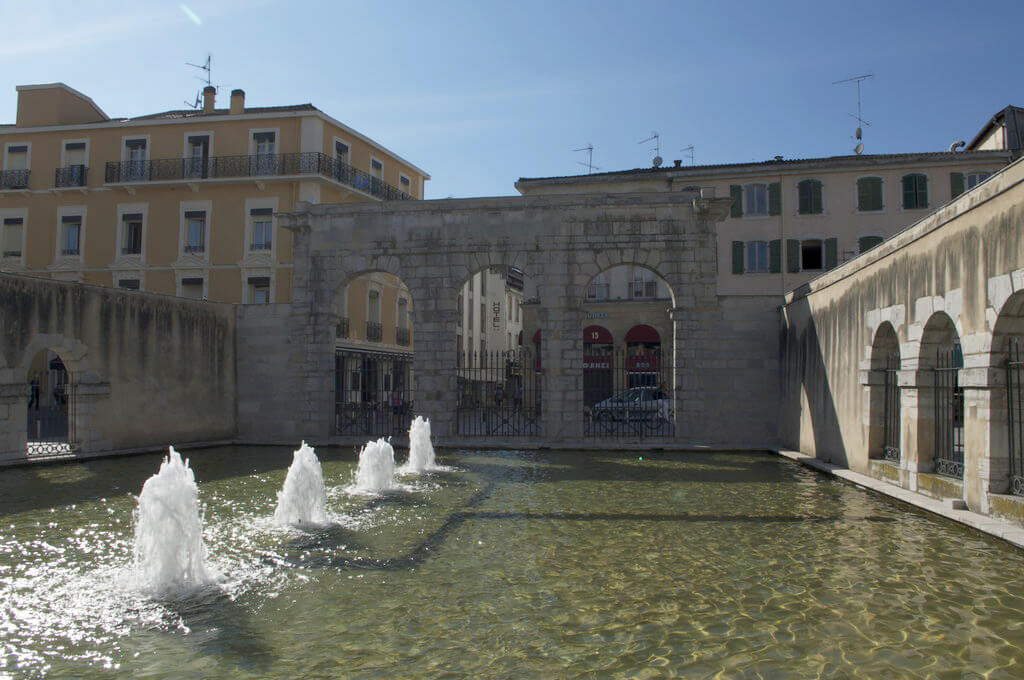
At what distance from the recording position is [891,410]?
12547 millimetres

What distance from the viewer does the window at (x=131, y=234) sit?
1302 inches

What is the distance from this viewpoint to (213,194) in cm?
3259

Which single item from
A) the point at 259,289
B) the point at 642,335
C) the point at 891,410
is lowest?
the point at 891,410

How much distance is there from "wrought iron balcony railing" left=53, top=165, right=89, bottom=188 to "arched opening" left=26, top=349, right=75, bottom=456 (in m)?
7.43

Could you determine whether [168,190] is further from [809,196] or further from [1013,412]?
[1013,412]

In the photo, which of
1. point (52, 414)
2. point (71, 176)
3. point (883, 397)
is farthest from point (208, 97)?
point (883, 397)

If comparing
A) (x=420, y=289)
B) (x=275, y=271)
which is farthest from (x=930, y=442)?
(x=275, y=271)

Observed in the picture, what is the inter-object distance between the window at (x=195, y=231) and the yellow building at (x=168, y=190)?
0.04 meters

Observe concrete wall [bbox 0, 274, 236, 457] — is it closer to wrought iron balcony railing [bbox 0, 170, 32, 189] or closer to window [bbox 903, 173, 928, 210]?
wrought iron balcony railing [bbox 0, 170, 32, 189]

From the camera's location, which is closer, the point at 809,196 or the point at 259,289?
the point at 809,196

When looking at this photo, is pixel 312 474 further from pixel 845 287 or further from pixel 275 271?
pixel 275 271

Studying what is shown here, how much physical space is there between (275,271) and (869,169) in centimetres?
2405

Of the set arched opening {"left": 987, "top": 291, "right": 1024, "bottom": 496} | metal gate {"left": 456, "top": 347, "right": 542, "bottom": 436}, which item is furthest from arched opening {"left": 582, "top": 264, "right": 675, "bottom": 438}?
arched opening {"left": 987, "top": 291, "right": 1024, "bottom": 496}

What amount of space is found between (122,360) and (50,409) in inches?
426
